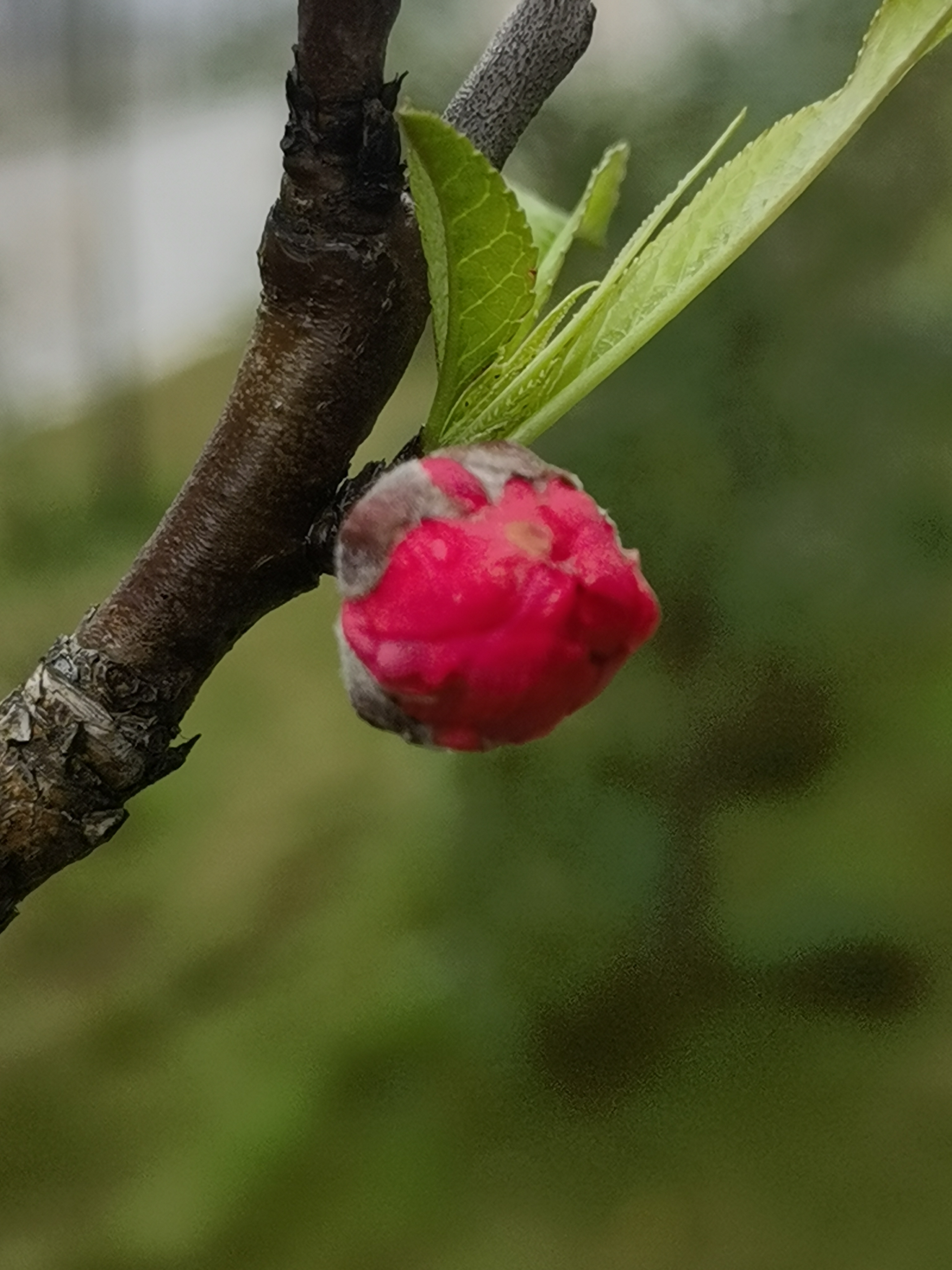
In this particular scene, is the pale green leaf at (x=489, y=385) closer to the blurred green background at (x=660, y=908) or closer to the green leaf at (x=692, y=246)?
the green leaf at (x=692, y=246)

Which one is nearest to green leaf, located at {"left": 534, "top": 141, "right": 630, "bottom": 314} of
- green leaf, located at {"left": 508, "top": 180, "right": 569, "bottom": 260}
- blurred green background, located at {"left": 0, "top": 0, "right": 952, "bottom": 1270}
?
green leaf, located at {"left": 508, "top": 180, "right": 569, "bottom": 260}

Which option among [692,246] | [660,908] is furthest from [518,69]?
[660,908]

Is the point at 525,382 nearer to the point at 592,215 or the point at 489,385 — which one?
the point at 489,385

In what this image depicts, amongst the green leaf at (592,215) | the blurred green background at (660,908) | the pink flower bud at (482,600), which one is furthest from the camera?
the blurred green background at (660,908)

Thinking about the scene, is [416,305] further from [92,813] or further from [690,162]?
[690,162]

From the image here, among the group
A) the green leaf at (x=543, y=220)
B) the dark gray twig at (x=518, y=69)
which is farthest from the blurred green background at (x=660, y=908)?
the dark gray twig at (x=518, y=69)

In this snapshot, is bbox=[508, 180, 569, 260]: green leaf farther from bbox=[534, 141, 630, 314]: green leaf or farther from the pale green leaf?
the pale green leaf

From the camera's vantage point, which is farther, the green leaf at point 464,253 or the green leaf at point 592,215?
the green leaf at point 592,215

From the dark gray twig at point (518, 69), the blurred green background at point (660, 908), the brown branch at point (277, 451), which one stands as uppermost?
the dark gray twig at point (518, 69)
